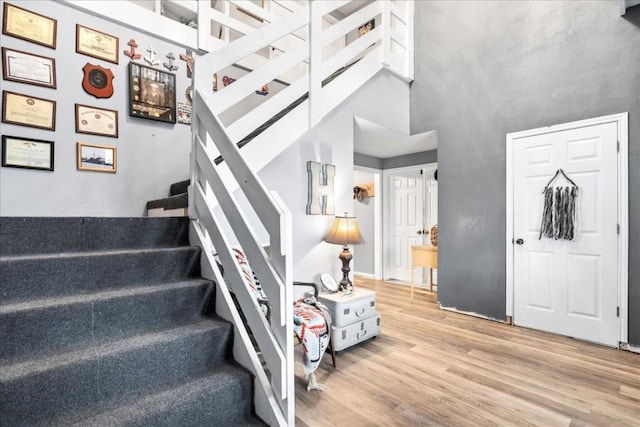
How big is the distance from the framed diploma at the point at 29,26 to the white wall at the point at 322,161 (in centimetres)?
198

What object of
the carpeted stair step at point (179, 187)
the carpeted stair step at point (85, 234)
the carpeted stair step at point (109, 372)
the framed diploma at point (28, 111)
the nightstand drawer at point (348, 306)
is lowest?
the nightstand drawer at point (348, 306)

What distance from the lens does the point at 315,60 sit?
2.93m

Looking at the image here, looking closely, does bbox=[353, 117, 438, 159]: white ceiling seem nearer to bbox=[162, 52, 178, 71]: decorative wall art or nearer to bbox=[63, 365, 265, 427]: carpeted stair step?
bbox=[162, 52, 178, 71]: decorative wall art

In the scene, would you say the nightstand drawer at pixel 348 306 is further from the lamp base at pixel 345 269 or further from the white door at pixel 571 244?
the white door at pixel 571 244

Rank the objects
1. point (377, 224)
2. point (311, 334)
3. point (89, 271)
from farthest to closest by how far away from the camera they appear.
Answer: point (377, 224), point (311, 334), point (89, 271)

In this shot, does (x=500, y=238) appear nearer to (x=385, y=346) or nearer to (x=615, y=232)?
(x=615, y=232)

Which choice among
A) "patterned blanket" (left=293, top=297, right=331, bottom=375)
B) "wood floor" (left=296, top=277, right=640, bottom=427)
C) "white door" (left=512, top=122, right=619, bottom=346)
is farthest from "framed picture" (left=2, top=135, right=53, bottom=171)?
"white door" (left=512, top=122, right=619, bottom=346)

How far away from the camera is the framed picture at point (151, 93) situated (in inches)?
115

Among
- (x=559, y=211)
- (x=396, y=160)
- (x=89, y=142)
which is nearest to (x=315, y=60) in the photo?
(x=89, y=142)

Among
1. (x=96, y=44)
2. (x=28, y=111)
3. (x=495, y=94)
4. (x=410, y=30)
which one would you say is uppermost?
(x=410, y=30)

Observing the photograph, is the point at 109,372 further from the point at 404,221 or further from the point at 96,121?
the point at 404,221

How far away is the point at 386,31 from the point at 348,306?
3.16m

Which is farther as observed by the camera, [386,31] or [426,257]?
[426,257]

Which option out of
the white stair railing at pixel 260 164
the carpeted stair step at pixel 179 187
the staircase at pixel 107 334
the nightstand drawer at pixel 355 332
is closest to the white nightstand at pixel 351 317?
the nightstand drawer at pixel 355 332
